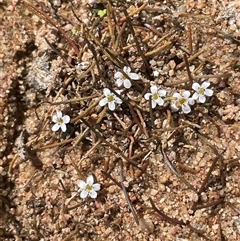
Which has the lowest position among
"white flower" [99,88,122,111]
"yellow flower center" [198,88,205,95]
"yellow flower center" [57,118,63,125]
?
"yellow flower center" [57,118,63,125]

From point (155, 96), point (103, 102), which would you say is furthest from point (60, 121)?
point (155, 96)

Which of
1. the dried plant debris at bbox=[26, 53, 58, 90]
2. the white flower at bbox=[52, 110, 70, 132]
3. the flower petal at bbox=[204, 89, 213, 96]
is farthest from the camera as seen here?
the dried plant debris at bbox=[26, 53, 58, 90]

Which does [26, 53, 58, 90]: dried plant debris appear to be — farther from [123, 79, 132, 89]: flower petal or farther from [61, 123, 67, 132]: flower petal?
[123, 79, 132, 89]: flower petal

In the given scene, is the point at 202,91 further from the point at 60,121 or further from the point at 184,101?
the point at 60,121

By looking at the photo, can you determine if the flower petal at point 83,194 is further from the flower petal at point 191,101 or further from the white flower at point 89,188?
the flower petal at point 191,101

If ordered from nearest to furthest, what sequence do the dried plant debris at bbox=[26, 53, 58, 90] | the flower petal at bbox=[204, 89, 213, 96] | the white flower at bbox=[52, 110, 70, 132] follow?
the flower petal at bbox=[204, 89, 213, 96]
the white flower at bbox=[52, 110, 70, 132]
the dried plant debris at bbox=[26, 53, 58, 90]

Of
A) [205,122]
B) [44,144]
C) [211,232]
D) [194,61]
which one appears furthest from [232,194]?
[44,144]

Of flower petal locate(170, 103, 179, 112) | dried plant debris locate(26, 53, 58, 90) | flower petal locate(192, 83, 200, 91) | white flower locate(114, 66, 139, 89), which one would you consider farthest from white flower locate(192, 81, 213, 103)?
dried plant debris locate(26, 53, 58, 90)
